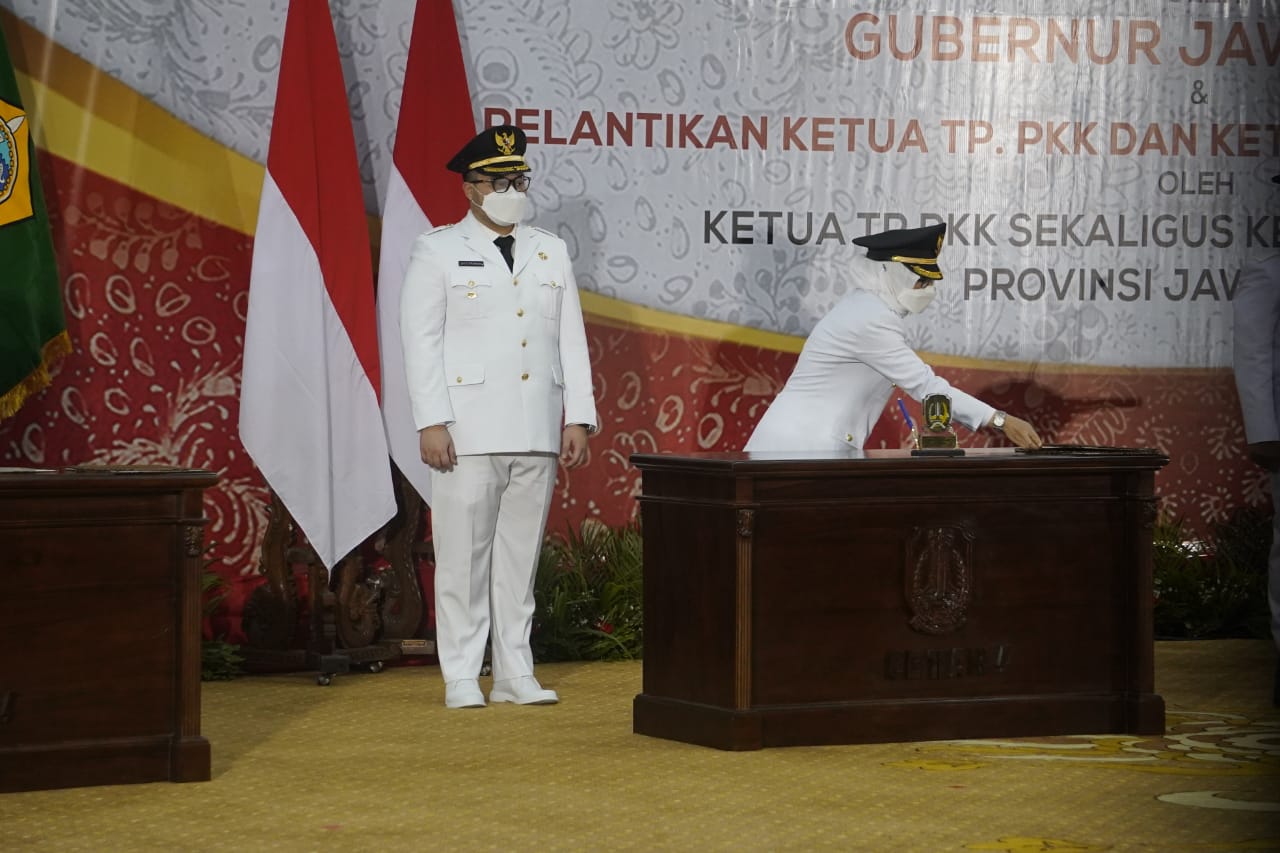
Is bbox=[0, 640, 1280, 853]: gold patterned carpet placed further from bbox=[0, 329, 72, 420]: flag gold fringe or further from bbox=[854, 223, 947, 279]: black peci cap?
bbox=[854, 223, 947, 279]: black peci cap

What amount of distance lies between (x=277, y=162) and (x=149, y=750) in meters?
2.40

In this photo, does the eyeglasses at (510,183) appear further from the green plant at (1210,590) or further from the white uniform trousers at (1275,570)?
the green plant at (1210,590)

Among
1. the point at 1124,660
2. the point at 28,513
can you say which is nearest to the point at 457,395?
the point at 28,513

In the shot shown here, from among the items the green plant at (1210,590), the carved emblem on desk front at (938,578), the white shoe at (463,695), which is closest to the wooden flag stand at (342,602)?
the white shoe at (463,695)

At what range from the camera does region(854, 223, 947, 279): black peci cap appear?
5.66 metres

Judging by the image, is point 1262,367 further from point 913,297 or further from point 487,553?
point 487,553

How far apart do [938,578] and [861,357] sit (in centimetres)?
88

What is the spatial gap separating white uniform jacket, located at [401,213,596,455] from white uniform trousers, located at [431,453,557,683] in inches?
3.7

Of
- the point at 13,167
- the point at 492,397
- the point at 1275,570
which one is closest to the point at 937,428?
the point at 1275,570

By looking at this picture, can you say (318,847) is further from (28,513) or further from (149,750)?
(28,513)

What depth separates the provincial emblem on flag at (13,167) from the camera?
19.6 ft

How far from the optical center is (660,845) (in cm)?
380

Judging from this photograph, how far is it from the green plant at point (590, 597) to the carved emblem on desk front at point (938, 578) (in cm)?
193

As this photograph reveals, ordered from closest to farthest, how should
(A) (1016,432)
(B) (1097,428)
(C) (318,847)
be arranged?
1. (C) (318,847)
2. (A) (1016,432)
3. (B) (1097,428)
